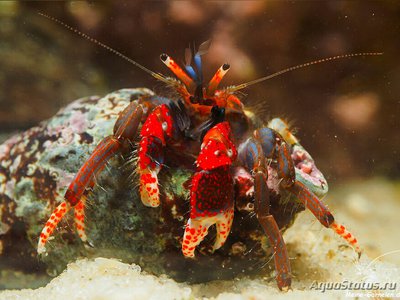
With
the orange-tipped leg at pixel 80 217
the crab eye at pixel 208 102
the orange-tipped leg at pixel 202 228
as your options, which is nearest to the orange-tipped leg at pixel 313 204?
the orange-tipped leg at pixel 202 228

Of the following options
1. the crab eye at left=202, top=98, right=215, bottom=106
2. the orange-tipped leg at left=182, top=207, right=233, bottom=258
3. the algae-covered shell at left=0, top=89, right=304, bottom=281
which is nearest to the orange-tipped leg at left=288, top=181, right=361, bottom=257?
the algae-covered shell at left=0, top=89, right=304, bottom=281

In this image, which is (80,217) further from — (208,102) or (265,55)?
(265,55)

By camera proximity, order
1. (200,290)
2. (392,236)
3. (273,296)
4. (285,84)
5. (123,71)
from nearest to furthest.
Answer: (273,296)
(200,290)
(392,236)
(285,84)
(123,71)

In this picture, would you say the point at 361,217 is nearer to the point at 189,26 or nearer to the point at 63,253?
the point at 189,26

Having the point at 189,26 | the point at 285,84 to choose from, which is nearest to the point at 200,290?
the point at 285,84

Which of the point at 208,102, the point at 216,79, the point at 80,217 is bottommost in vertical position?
the point at 80,217

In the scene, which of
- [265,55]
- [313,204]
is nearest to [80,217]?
[313,204]

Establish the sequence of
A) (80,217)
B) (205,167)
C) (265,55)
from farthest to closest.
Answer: (265,55), (80,217), (205,167)

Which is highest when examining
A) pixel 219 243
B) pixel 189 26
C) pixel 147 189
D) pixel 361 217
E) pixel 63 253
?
pixel 189 26
